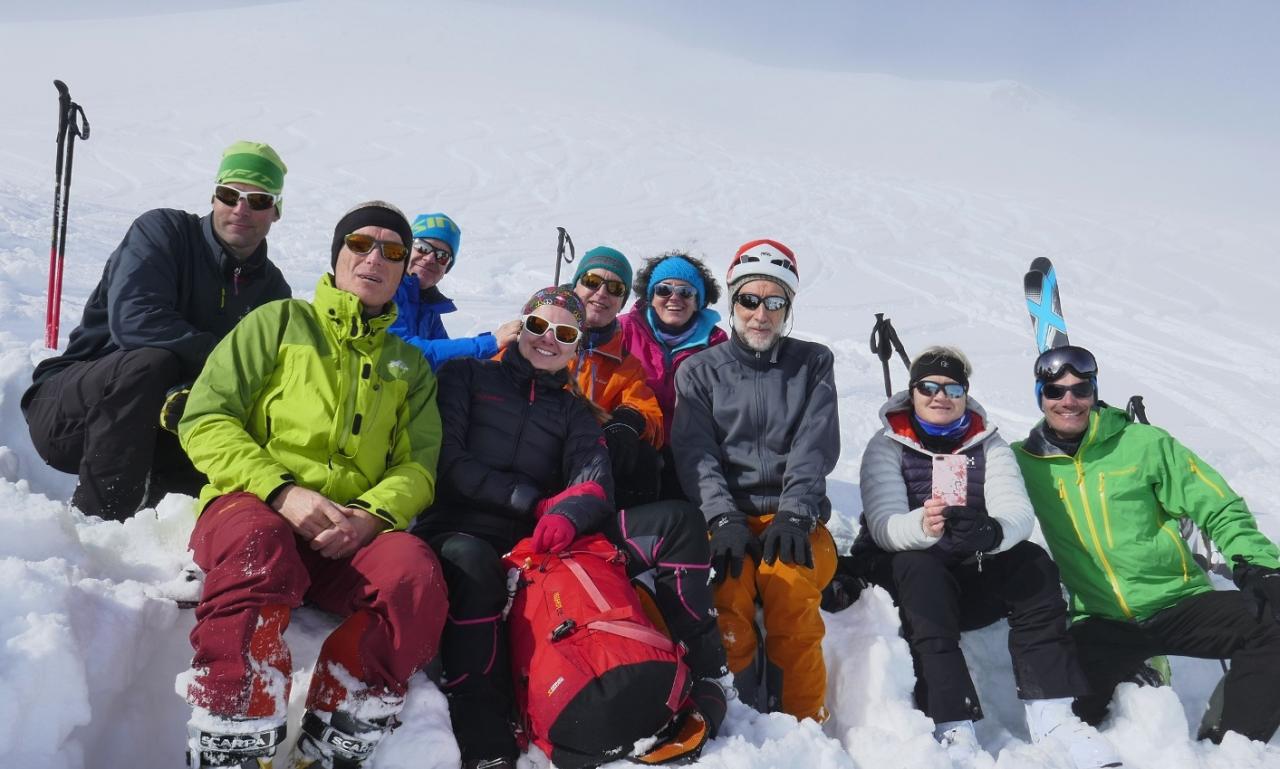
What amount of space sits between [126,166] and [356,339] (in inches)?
842

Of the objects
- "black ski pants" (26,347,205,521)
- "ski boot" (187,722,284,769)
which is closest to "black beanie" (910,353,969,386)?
"ski boot" (187,722,284,769)

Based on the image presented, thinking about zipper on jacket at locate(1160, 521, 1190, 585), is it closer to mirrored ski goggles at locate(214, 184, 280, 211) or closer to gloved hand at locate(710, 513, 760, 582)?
gloved hand at locate(710, 513, 760, 582)

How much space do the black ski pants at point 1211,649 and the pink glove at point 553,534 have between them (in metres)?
2.62

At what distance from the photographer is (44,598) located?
227 cm

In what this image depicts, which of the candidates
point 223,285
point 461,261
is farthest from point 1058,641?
point 461,261

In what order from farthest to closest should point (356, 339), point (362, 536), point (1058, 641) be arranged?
point (1058, 641) < point (356, 339) < point (362, 536)

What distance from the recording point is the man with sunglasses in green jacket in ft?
11.6

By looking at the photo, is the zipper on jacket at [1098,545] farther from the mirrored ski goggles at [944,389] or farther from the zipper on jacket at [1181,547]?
the mirrored ski goggles at [944,389]

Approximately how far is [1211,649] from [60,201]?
8249 mm

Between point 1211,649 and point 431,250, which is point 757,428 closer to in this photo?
point 431,250

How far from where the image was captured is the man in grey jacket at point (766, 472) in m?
3.30

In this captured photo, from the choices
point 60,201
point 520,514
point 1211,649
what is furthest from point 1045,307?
point 60,201

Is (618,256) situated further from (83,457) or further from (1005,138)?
(1005,138)

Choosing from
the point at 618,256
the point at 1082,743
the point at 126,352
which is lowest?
the point at 1082,743
